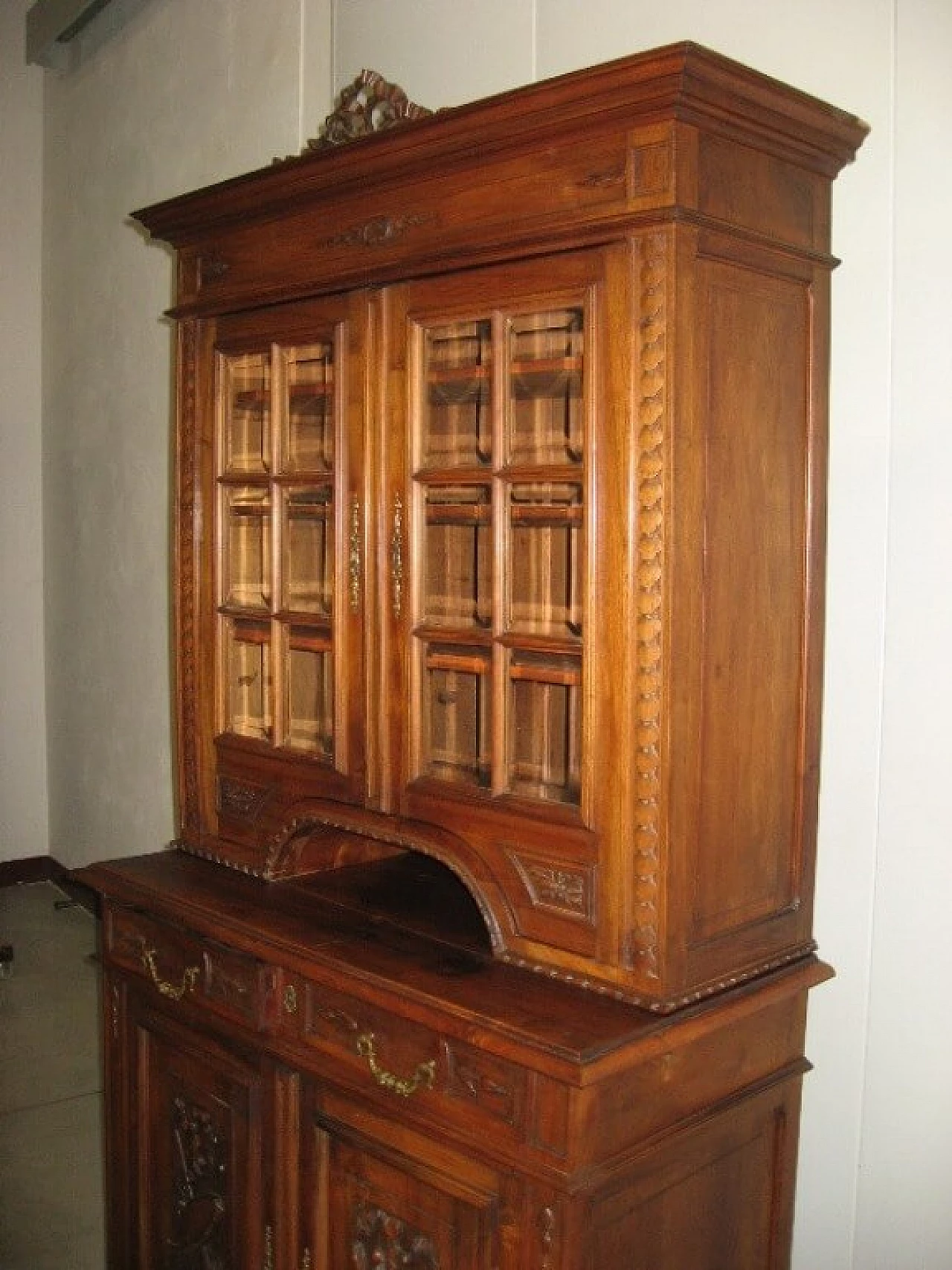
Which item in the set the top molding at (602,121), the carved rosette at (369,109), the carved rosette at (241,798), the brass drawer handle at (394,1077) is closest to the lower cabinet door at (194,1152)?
the brass drawer handle at (394,1077)

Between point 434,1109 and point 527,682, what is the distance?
65 centimetres

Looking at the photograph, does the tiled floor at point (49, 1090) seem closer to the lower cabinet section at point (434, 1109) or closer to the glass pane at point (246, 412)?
the lower cabinet section at point (434, 1109)

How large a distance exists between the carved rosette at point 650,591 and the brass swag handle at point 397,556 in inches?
→ 19.3

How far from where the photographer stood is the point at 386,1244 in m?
2.02

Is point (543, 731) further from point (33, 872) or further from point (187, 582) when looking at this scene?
point (33, 872)

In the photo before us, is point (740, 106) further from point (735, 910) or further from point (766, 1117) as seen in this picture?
point (766, 1117)

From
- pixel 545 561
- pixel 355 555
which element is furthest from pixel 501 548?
pixel 355 555

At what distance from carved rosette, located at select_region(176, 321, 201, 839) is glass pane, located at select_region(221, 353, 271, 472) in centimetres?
8

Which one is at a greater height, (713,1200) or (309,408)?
(309,408)

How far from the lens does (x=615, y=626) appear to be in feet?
5.84

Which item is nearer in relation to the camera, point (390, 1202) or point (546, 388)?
point (546, 388)

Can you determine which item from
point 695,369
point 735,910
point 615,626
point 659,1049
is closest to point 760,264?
point 695,369

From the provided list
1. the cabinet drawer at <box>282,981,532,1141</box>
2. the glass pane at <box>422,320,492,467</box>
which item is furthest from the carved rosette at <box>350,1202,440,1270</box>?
the glass pane at <box>422,320,492,467</box>

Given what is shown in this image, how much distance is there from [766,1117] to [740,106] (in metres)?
1.52
